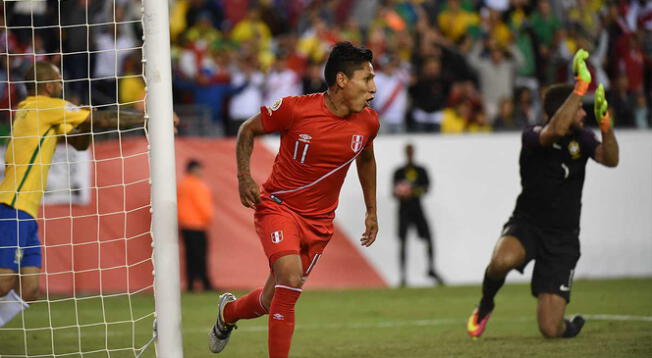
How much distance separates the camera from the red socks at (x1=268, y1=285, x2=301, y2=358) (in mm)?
6371

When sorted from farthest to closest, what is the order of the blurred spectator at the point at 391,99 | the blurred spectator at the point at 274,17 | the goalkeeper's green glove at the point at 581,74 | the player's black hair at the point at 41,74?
the blurred spectator at the point at 274,17
the blurred spectator at the point at 391,99
the player's black hair at the point at 41,74
the goalkeeper's green glove at the point at 581,74

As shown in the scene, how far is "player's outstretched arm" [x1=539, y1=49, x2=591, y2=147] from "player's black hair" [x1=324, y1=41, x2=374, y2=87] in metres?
1.97

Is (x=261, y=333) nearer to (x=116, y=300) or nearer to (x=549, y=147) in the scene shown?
(x=549, y=147)

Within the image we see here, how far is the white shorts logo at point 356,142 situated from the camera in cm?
682

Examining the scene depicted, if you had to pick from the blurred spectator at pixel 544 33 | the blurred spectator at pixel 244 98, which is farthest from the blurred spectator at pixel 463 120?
the blurred spectator at pixel 244 98

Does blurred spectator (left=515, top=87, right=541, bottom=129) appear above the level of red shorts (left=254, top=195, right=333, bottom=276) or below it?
above

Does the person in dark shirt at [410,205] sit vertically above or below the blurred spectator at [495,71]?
below

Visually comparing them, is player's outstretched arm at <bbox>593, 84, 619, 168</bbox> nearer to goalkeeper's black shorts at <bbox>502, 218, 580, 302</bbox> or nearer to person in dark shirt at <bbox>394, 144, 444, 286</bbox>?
goalkeeper's black shorts at <bbox>502, 218, 580, 302</bbox>

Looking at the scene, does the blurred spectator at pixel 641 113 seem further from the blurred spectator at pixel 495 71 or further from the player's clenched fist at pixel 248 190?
the player's clenched fist at pixel 248 190

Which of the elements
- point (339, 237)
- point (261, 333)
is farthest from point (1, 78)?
point (261, 333)

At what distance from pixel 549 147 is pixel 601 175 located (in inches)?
329

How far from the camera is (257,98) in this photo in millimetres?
16844

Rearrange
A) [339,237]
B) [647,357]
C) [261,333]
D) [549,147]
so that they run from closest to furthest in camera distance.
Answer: [647,357]
[549,147]
[261,333]
[339,237]

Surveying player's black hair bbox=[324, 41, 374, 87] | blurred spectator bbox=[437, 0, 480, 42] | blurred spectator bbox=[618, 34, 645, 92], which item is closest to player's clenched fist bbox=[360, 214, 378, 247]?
player's black hair bbox=[324, 41, 374, 87]
